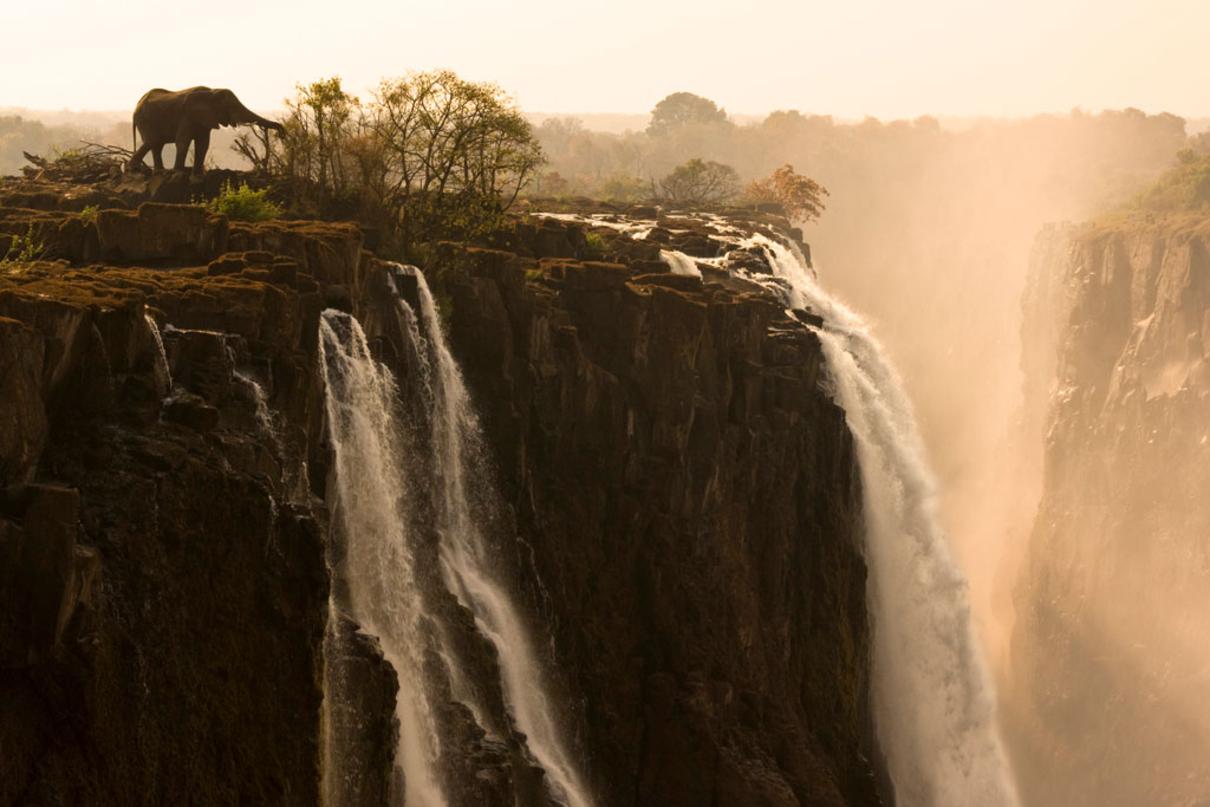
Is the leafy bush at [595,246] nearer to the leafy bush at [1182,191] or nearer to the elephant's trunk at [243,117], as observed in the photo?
the elephant's trunk at [243,117]

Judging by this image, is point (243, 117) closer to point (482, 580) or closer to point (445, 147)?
point (445, 147)

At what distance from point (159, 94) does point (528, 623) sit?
17840mm

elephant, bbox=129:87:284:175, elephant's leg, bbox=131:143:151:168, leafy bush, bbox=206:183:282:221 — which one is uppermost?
elephant, bbox=129:87:284:175

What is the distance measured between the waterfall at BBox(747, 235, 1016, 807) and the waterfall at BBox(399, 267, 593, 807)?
575 inches

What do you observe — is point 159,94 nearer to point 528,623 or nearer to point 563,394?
point 563,394

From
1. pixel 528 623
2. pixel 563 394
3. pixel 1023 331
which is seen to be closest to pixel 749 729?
pixel 528 623

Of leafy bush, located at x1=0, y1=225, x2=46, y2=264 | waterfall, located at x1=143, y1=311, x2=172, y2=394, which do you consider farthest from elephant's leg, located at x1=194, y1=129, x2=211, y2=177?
waterfall, located at x1=143, y1=311, x2=172, y2=394

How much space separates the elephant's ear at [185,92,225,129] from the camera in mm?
40094

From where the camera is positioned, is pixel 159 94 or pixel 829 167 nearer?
pixel 159 94

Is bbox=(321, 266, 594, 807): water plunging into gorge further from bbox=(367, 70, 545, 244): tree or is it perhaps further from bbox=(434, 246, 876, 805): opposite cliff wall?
bbox=(367, 70, 545, 244): tree

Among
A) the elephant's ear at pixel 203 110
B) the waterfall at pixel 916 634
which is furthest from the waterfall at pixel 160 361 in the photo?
the waterfall at pixel 916 634

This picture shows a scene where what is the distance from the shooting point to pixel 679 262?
47.8 meters

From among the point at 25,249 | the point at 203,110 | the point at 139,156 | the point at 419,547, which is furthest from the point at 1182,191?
the point at 25,249

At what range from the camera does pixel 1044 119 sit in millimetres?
170250
